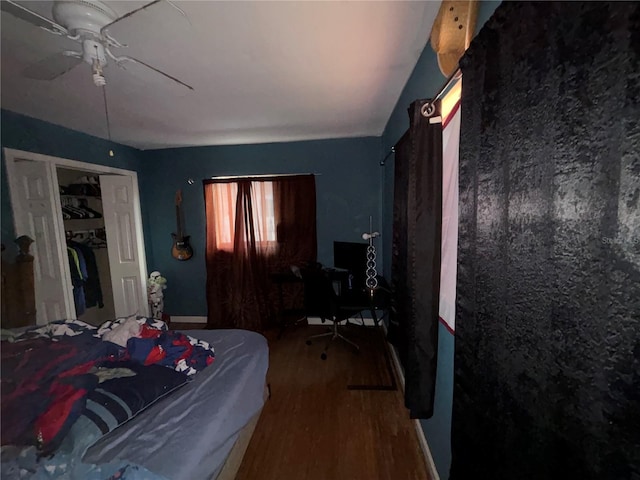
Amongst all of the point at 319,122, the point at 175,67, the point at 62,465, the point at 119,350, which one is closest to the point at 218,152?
the point at 319,122

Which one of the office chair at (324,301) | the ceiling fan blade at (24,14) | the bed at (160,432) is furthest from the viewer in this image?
the office chair at (324,301)

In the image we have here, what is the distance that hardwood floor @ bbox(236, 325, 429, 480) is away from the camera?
1.56m

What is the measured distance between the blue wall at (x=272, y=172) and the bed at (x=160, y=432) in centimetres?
229

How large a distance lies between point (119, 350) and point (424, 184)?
4.85ft

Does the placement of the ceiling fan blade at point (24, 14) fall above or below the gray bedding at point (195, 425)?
above

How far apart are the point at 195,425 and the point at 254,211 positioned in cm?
Result: 261

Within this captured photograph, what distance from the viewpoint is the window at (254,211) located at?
3383 millimetres

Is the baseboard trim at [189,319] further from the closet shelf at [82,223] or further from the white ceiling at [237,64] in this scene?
the closet shelf at [82,223]

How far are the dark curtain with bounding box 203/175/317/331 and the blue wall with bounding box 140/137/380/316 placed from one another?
15 centimetres

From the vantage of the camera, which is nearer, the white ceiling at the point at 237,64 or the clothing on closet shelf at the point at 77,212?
the clothing on closet shelf at the point at 77,212

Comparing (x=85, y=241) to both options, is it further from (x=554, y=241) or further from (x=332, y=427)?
(x=332, y=427)

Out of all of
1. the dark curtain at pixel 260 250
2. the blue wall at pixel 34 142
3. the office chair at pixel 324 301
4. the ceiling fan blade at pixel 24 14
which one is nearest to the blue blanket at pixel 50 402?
the blue wall at pixel 34 142

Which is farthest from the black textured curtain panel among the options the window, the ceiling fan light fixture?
the window

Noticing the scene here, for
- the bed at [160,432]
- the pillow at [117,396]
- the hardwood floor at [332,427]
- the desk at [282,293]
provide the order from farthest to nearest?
the desk at [282,293], the hardwood floor at [332,427], the pillow at [117,396], the bed at [160,432]
